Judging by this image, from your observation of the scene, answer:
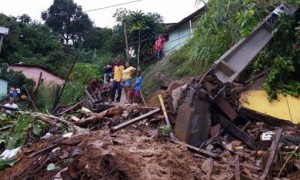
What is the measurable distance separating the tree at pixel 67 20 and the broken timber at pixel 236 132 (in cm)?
3377

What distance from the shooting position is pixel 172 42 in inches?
944

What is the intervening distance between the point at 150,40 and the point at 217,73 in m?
14.6

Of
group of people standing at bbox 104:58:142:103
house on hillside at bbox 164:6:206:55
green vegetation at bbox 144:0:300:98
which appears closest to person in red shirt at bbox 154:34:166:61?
house on hillside at bbox 164:6:206:55

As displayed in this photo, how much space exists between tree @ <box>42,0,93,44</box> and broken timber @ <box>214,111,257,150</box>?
33773mm

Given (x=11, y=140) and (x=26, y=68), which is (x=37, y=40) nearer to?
(x=26, y=68)

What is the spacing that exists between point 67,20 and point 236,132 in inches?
1400

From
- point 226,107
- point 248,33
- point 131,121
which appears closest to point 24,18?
point 248,33

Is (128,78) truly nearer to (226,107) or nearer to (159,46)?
(226,107)

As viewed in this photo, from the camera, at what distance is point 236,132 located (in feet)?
22.7

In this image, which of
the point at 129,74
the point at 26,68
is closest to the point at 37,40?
the point at 26,68

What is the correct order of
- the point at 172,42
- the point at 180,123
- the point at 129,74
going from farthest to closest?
1. the point at 172,42
2. the point at 129,74
3. the point at 180,123

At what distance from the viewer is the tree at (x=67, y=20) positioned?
3972 centimetres

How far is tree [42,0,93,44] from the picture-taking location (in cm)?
3972

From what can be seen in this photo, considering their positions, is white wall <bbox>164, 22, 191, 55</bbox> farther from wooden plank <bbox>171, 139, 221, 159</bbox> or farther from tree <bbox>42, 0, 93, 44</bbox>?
tree <bbox>42, 0, 93, 44</bbox>
